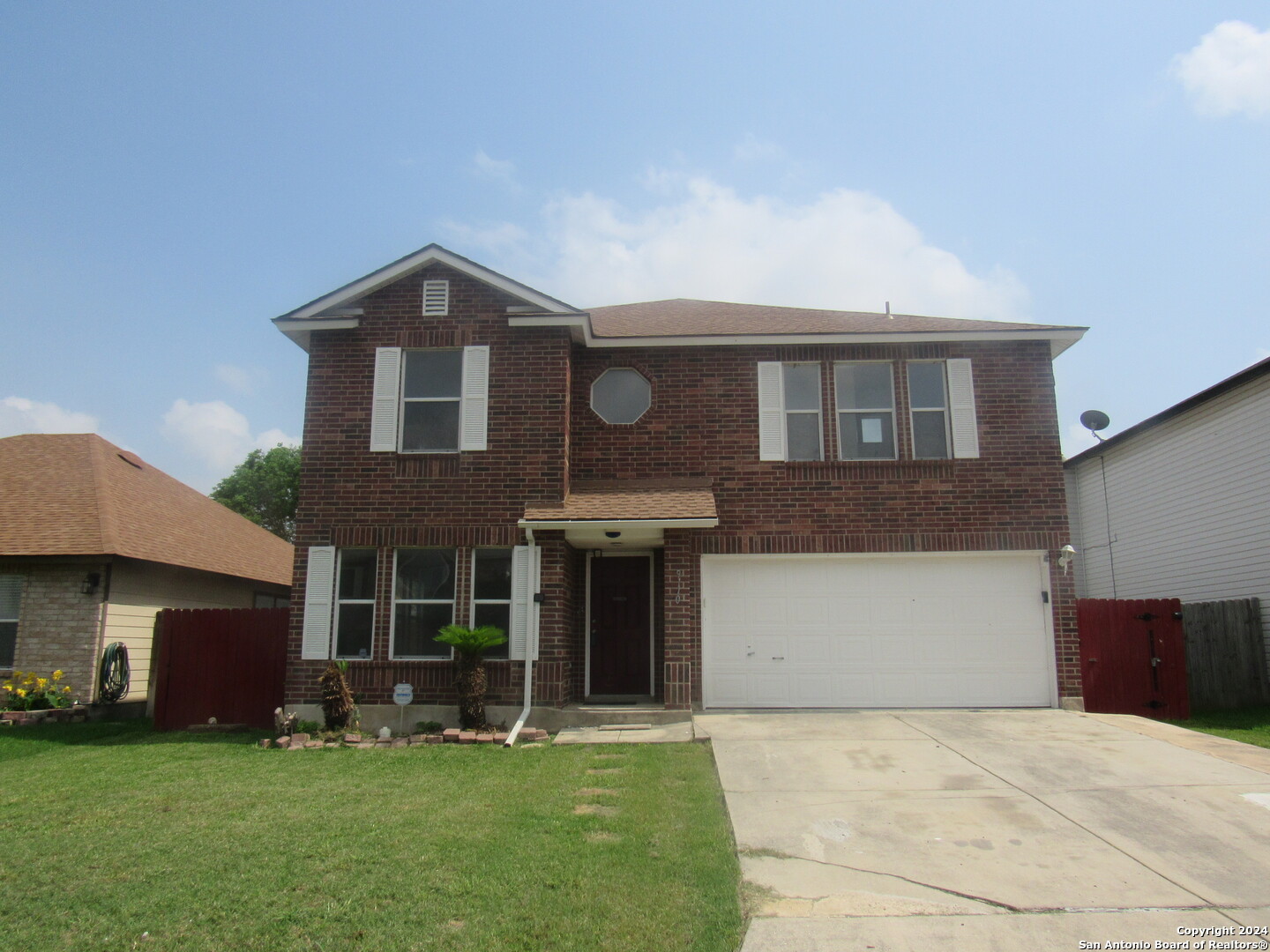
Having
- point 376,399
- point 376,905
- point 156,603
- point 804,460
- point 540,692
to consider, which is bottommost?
point 376,905

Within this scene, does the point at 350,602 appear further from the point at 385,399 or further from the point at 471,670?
the point at 385,399

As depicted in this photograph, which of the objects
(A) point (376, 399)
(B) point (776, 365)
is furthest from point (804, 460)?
(A) point (376, 399)

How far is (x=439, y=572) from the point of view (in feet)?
39.3

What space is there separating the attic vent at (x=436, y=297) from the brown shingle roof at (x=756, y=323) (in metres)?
2.25

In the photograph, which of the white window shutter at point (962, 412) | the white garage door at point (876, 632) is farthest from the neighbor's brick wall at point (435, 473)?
the white window shutter at point (962, 412)

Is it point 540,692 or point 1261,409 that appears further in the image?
point 1261,409

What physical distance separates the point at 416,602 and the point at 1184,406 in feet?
44.0

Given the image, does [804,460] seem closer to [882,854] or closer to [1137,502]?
[882,854]

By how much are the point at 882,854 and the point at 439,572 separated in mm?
7490

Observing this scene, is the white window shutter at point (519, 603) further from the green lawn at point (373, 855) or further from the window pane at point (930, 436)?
the window pane at point (930, 436)

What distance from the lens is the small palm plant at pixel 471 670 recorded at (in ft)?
35.9

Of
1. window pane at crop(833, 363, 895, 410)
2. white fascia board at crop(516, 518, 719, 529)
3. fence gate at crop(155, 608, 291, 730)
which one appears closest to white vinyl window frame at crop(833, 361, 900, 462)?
window pane at crop(833, 363, 895, 410)

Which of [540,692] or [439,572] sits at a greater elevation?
[439,572]

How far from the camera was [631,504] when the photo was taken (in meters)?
11.8
